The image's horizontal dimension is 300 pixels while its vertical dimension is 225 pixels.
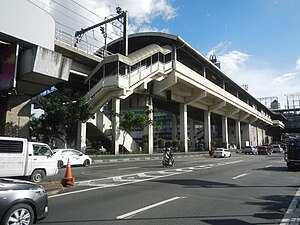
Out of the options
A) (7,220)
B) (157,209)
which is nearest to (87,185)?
(157,209)

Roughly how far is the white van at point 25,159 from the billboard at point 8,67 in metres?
10.3

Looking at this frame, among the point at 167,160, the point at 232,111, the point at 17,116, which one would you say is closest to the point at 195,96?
the point at 232,111

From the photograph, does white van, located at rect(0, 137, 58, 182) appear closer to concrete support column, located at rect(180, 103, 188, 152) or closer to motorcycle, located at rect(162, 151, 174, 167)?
motorcycle, located at rect(162, 151, 174, 167)

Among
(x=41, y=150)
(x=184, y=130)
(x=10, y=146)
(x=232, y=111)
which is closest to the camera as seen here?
(x=10, y=146)

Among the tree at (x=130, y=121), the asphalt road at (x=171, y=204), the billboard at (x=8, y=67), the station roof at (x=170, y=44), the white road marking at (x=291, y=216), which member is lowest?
the white road marking at (x=291, y=216)

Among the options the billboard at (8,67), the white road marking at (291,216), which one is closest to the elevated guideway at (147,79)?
the billboard at (8,67)

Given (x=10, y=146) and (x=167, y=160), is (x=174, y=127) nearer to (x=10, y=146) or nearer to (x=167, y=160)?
(x=167, y=160)

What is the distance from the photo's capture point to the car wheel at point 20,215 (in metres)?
5.40

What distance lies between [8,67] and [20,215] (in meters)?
19.4

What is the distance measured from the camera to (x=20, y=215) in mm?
5625

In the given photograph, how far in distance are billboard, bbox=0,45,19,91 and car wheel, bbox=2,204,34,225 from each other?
1800cm

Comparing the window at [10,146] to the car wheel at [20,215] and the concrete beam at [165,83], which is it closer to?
the car wheel at [20,215]

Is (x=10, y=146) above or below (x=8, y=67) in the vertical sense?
below

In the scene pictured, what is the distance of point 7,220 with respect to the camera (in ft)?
17.7
